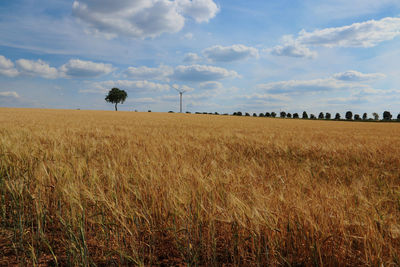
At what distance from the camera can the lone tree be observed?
84438 mm

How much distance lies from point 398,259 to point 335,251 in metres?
0.29

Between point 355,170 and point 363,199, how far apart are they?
6.73 ft

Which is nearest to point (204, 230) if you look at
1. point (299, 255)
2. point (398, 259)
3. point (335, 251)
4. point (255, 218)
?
point (255, 218)

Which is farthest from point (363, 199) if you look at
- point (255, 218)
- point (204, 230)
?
point (204, 230)

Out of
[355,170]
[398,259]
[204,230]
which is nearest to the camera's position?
[398,259]

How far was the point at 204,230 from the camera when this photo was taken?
1591 millimetres

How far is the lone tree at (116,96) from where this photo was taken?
84438 millimetres

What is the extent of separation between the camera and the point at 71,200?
1790 mm

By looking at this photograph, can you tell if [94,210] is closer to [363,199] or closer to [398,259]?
[398,259]

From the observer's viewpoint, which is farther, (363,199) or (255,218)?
(363,199)

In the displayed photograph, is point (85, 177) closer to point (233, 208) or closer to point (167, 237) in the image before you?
point (167, 237)

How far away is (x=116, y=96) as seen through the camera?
84.4m

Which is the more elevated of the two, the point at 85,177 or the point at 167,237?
the point at 85,177

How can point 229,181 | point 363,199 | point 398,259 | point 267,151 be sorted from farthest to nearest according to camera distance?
point 267,151 → point 229,181 → point 363,199 → point 398,259
